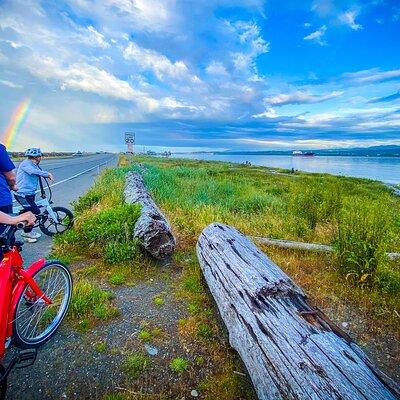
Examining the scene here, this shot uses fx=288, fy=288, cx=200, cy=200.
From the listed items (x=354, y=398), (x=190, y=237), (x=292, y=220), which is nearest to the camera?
(x=354, y=398)

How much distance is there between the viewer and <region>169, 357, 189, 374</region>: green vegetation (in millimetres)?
3184

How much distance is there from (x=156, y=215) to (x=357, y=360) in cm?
452

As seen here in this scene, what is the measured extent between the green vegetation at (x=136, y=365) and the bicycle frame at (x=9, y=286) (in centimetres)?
124

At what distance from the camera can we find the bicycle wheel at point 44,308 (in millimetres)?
3426

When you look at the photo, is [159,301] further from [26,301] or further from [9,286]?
[9,286]

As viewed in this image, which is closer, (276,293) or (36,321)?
(276,293)

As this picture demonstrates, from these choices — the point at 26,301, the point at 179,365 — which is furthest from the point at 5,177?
the point at 179,365

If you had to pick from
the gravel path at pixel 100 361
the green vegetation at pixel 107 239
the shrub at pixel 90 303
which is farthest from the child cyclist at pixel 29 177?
the gravel path at pixel 100 361

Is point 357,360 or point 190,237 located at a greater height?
point 357,360

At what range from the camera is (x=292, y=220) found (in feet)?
27.4

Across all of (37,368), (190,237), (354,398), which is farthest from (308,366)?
(190,237)

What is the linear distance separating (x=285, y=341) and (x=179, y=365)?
1.30 m

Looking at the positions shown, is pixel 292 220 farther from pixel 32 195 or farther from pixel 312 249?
pixel 32 195

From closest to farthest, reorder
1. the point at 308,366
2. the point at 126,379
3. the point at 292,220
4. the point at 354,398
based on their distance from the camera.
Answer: the point at 354,398
the point at 308,366
the point at 126,379
the point at 292,220
